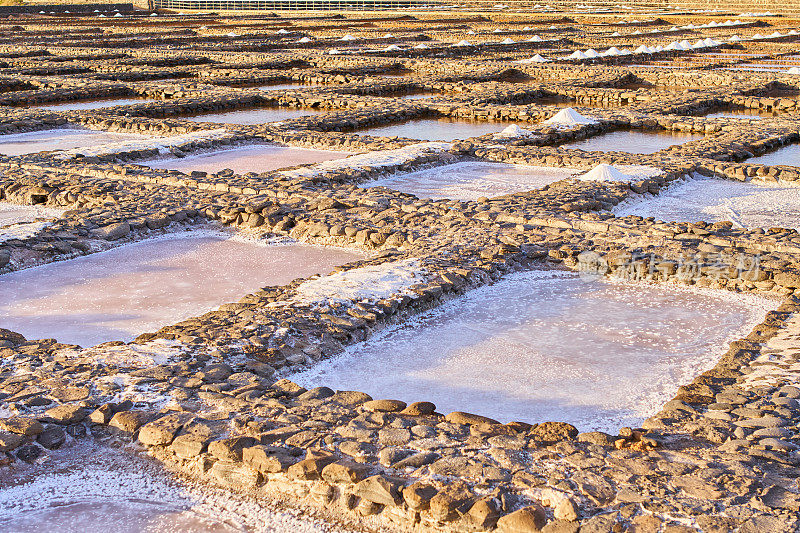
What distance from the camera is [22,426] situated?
4172 millimetres

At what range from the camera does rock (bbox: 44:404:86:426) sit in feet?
14.1

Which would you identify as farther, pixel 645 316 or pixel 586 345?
pixel 645 316

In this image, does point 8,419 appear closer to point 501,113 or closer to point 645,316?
point 645,316

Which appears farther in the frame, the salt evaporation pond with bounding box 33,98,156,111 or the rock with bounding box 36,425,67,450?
the salt evaporation pond with bounding box 33,98,156,111

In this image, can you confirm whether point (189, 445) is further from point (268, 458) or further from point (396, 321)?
point (396, 321)

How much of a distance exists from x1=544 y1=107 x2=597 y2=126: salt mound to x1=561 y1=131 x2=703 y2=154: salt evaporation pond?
1.07 feet

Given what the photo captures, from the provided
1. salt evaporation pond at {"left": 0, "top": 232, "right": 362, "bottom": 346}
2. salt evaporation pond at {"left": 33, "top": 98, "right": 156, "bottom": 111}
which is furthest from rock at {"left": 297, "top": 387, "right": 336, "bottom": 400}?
salt evaporation pond at {"left": 33, "top": 98, "right": 156, "bottom": 111}

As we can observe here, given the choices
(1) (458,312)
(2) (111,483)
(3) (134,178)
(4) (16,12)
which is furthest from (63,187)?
(4) (16,12)

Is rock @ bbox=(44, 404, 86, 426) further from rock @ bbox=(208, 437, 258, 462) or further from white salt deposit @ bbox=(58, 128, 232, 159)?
white salt deposit @ bbox=(58, 128, 232, 159)

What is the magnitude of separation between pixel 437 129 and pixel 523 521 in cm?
1175

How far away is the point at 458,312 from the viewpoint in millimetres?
6188

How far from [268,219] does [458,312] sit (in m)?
2.90

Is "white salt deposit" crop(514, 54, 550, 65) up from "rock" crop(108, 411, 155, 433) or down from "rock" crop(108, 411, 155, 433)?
up

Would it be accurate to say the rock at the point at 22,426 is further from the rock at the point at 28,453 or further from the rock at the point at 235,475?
the rock at the point at 235,475
